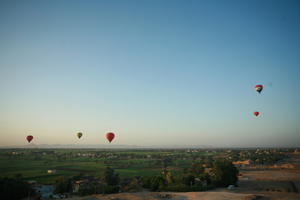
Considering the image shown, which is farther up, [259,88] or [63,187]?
Result: [259,88]

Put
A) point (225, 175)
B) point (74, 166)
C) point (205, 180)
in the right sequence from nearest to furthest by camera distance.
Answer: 1. point (225, 175)
2. point (205, 180)
3. point (74, 166)

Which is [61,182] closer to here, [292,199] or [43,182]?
[43,182]

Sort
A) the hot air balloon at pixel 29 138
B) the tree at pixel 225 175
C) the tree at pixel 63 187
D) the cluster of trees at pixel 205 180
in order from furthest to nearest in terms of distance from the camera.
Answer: the hot air balloon at pixel 29 138 < the tree at pixel 63 187 < the tree at pixel 225 175 < the cluster of trees at pixel 205 180

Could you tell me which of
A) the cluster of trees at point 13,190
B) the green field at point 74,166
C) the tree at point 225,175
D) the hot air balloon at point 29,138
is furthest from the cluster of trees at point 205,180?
the hot air balloon at point 29,138

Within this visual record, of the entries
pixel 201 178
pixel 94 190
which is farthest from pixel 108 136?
pixel 201 178

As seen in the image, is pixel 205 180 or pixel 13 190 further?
pixel 205 180

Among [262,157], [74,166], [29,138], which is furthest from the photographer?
[262,157]

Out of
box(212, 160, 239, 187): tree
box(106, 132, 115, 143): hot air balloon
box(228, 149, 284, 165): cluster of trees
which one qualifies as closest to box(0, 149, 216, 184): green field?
box(106, 132, 115, 143): hot air balloon

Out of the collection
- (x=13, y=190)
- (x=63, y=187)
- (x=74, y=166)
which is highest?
(x=13, y=190)

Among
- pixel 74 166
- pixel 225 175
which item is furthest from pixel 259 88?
pixel 74 166

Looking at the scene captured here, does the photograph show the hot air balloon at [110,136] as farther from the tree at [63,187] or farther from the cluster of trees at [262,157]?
the cluster of trees at [262,157]

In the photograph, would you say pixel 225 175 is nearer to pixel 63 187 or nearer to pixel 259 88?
pixel 259 88
